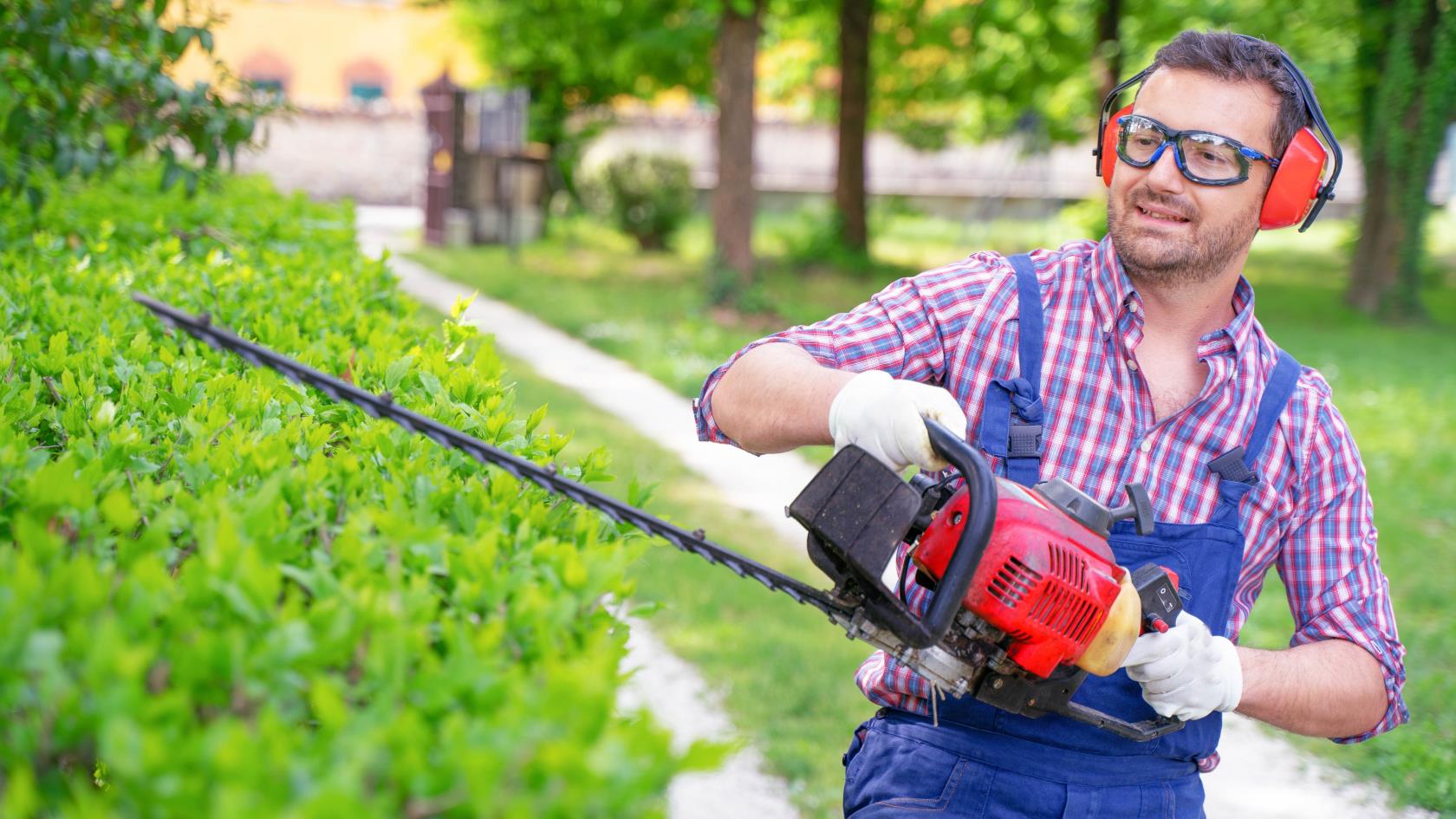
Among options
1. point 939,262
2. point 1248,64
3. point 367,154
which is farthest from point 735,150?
point 367,154

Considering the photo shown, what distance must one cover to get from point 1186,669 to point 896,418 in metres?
0.71

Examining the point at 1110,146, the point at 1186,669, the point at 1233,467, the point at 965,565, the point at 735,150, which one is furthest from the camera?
the point at 735,150

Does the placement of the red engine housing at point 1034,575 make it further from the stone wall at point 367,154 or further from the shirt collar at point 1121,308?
the stone wall at point 367,154

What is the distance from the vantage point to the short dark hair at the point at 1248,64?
104 inches

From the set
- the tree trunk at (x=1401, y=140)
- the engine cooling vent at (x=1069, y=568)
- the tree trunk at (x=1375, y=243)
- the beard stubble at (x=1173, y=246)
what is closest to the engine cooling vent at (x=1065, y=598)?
the engine cooling vent at (x=1069, y=568)

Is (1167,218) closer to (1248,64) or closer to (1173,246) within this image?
(1173,246)

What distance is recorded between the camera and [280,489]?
1786 millimetres

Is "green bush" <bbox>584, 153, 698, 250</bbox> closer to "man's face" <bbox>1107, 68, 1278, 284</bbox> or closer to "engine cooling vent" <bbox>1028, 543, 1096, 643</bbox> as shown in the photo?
"man's face" <bbox>1107, 68, 1278, 284</bbox>

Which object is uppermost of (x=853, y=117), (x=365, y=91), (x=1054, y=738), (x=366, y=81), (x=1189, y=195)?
(x=366, y=81)

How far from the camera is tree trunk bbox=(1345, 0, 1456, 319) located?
1508 cm

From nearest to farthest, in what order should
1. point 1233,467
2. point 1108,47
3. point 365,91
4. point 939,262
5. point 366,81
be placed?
point 1233,467 → point 1108,47 → point 939,262 → point 366,81 → point 365,91

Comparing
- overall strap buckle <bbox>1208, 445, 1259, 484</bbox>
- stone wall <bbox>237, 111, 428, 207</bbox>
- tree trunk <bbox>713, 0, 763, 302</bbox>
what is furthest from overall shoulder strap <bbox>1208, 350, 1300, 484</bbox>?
Answer: stone wall <bbox>237, 111, 428, 207</bbox>

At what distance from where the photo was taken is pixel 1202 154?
2635 mm

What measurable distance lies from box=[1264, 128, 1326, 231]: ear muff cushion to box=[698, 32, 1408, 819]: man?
0.09 feet
